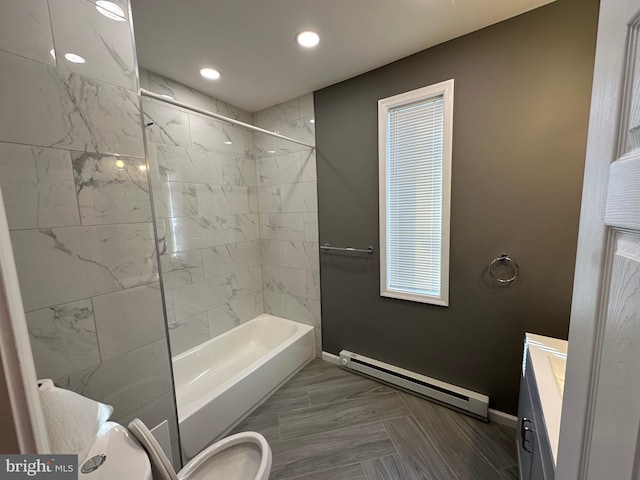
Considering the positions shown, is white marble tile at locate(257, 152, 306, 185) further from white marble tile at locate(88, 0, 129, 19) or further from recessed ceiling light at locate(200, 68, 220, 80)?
white marble tile at locate(88, 0, 129, 19)

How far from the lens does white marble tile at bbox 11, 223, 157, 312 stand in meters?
0.85

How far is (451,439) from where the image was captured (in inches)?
63.4

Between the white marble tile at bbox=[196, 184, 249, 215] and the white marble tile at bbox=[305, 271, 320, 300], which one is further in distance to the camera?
the white marble tile at bbox=[305, 271, 320, 300]

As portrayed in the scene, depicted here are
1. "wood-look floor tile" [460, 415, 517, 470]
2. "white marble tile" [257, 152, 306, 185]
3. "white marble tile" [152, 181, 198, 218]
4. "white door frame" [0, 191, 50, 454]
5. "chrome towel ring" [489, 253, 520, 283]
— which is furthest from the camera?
"white marble tile" [257, 152, 306, 185]

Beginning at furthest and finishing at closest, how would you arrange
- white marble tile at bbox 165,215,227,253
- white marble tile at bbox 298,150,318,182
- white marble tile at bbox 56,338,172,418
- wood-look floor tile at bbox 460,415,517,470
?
white marble tile at bbox 298,150,318,182, white marble tile at bbox 165,215,227,253, wood-look floor tile at bbox 460,415,517,470, white marble tile at bbox 56,338,172,418

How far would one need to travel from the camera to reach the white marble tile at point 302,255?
2.48 metres

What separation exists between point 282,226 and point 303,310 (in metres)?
0.96

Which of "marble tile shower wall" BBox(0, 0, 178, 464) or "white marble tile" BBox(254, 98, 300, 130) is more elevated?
"white marble tile" BBox(254, 98, 300, 130)

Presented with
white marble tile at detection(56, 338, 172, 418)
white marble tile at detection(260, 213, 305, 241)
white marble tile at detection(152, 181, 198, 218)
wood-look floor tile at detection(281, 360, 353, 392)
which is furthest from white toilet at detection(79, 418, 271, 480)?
white marble tile at detection(260, 213, 305, 241)

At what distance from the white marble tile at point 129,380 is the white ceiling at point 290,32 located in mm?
Answer: 1799

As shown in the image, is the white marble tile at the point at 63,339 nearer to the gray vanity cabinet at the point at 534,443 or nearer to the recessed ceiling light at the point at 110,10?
the recessed ceiling light at the point at 110,10

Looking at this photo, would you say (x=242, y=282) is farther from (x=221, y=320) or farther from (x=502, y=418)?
(x=502, y=418)

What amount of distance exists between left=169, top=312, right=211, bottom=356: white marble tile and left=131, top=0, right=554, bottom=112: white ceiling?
2.12m

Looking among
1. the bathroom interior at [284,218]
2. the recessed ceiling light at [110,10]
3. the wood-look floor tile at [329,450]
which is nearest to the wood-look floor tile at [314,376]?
the bathroom interior at [284,218]
